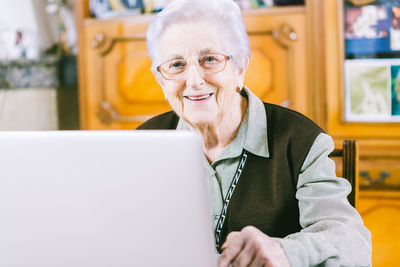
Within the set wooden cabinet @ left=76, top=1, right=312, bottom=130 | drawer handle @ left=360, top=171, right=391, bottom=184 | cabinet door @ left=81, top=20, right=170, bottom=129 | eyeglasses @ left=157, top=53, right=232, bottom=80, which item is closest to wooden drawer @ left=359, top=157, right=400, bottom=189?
drawer handle @ left=360, top=171, right=391, bottom=184

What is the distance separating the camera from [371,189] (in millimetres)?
2059

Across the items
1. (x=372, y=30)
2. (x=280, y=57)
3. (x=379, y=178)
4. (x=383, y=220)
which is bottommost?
(x=383, y=220)

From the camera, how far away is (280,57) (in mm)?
2135

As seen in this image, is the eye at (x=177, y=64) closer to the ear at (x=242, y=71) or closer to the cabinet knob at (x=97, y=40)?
the ear at (x=242, y=71)

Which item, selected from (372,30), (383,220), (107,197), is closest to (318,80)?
(372,30)

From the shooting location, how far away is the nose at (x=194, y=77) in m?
1.09

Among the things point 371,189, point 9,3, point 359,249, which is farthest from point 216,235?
point 9,3

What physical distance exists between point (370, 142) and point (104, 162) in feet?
5.78

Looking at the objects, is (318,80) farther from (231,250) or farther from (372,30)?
(231,250)

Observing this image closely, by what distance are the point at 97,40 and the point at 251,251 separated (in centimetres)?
186

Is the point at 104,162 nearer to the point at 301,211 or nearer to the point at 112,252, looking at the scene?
the point at 112,252

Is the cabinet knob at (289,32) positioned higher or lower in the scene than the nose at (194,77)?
higher

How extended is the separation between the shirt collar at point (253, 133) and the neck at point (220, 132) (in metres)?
0.02

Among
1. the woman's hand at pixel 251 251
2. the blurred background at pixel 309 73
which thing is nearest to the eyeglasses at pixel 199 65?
the woman's hand at pixel 251 251
